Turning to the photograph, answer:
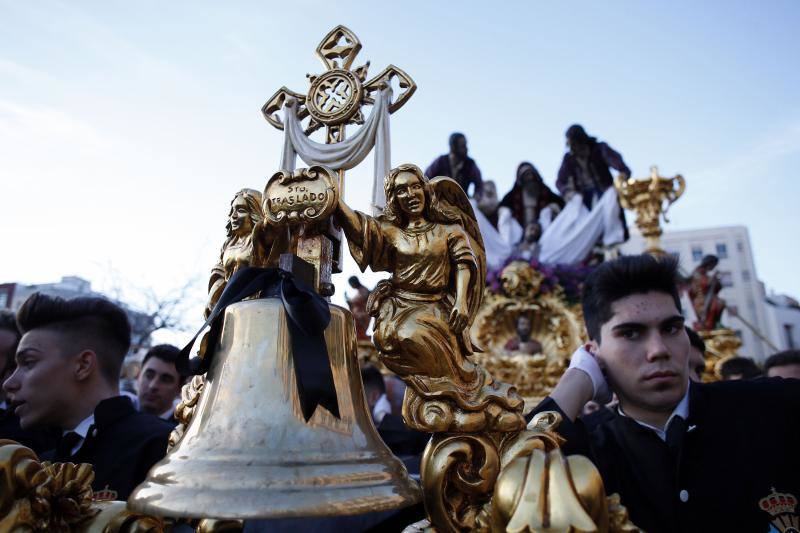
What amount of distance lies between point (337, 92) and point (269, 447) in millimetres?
843

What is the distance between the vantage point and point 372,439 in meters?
0.99

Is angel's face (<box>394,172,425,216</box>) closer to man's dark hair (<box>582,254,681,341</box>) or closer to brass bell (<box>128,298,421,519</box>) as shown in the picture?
brass bell (<box>128,298,421,519</box>)

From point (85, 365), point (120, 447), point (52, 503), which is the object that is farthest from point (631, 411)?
point (85, 365)

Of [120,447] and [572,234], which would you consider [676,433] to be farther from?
[572,234]

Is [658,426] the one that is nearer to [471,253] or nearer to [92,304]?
[471,253]

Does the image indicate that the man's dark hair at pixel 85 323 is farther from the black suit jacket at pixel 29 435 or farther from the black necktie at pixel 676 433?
the black necktie at pixel 676 433

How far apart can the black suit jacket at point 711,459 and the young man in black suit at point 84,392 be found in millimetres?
1580

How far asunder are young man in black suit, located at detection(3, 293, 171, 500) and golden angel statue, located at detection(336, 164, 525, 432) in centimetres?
138

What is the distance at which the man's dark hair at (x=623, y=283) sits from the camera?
188cm

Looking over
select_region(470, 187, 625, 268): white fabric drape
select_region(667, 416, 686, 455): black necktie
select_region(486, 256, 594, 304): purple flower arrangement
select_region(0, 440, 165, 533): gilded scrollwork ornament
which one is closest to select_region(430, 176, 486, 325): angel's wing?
select_region(0, 440, 165, 533): gilded scrollwork ornament

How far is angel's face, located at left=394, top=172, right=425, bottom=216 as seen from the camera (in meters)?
1.09

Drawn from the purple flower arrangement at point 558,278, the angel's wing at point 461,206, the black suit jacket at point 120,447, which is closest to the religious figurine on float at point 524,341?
the purple flower arrangement at point 558,278

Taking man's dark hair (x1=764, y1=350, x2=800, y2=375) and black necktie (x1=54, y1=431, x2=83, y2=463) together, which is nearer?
black necktie (x1=54, y1=431, x2=83, y2=463)

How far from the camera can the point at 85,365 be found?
2396 mm
